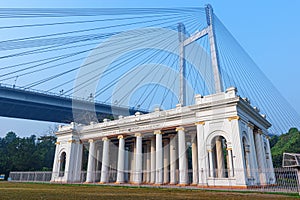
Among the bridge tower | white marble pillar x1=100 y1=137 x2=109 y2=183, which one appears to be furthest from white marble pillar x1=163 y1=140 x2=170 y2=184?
white marble pillar x1=100 y1=137 x2=109 y2=183

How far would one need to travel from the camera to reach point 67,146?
33938 mm

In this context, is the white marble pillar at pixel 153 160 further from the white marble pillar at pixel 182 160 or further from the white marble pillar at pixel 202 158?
the white marble pillar at pixel 202 158

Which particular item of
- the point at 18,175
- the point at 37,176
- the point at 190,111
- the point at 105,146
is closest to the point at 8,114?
the point at 18,175

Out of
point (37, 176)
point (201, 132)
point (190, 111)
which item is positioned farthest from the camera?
point (37, 176)

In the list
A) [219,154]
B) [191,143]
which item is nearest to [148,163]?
[191,143]

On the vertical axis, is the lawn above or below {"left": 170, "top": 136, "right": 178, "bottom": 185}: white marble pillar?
below

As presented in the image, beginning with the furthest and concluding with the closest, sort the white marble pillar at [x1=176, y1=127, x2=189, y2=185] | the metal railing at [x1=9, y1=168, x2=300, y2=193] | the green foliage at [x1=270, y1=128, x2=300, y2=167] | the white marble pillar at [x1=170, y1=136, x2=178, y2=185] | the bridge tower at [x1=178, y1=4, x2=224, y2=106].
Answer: the green foliage at [x1=270, y1=128, x2=300, y2=167] < the white marble pillar at [x1=170, y1=136, x2=178, y2=185] < the bridge tower at [x1=178, y1=4, x2=224, y2=106] < the white marble pillar at [x1=176, y1=127, x2=189, y2=185] < the metal railing at [x1=9, y1=168, x2=300, y2=193]

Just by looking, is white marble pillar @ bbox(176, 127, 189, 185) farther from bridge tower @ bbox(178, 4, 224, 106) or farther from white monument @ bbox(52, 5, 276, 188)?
bridge tower @ bbox(178, 4, 224, 106)

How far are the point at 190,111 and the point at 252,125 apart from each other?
6.22 metres

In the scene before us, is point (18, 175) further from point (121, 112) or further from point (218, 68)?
point (218, 68)

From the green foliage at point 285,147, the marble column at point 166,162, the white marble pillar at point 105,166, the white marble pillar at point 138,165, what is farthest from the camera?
the green foliage at point 285,147

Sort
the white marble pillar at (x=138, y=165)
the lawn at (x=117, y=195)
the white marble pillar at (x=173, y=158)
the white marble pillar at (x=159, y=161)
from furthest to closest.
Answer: the white marble pillar at (x=138, y=165) → the white marble pillar at (x=173, y=158) → the white marble pillar at (x=159, y=161) → the lawn at (x=117, y=195)

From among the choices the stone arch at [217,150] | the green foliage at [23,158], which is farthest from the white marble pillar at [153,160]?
the green foliage at [23,158]

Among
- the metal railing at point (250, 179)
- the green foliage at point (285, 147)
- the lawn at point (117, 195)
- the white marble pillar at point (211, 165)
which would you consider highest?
the green foliage at point (285, 147)
